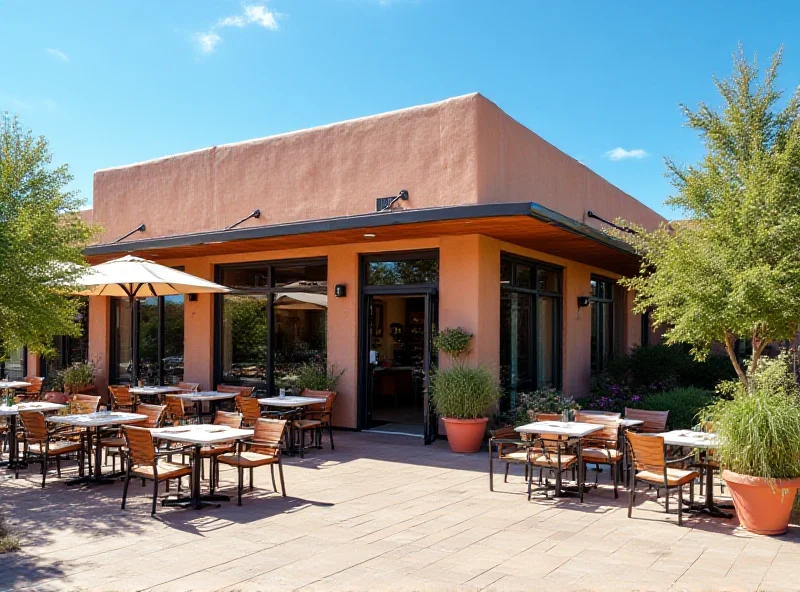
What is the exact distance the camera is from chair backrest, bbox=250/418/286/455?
7344 millimetres

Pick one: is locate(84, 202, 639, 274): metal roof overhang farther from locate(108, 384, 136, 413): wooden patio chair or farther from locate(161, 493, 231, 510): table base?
locate(161, 493, 231, 510): table base

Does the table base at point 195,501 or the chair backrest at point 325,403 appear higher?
the chair backrest at point 325,403

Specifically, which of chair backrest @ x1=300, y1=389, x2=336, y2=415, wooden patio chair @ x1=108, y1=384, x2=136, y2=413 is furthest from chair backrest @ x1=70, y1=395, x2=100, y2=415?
chair backrest @ x1=300, y1=389, x2=336, y2=415

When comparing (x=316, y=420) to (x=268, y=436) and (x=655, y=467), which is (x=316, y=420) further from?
(x=655, y=467)

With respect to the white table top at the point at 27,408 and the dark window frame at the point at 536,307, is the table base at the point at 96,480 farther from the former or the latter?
the dark window frame at the point at 536,307

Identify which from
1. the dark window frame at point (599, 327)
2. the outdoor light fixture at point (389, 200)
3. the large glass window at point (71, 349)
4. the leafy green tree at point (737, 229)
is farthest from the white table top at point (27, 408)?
the dark window frame at point (599, 327)

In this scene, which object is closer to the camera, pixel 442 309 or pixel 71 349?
pixel 442 309

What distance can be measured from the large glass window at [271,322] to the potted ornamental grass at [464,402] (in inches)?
121

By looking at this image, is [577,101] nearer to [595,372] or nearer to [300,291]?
[595,372]

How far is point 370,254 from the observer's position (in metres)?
11.7

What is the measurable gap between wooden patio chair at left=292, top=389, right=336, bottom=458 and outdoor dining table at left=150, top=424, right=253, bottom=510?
2376 mm

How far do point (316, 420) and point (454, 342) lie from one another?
7.67 ft

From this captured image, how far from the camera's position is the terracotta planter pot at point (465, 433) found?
973cm

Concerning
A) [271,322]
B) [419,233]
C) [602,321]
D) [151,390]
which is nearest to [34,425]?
[151,390]
